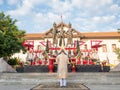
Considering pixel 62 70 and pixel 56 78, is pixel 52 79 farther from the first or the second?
pixel 62 70

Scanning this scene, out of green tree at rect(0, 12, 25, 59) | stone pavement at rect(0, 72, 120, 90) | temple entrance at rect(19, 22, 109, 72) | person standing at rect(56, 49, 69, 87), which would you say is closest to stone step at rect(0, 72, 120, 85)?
stone pavement at rect(0, 72, 120, 90)

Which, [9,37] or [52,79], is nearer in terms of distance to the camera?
[52,79]

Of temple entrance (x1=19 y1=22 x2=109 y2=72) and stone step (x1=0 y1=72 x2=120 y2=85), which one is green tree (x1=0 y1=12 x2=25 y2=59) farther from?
stone step (x1=0 y1=72 x2=120 y2=85)

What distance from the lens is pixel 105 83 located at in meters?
12.8

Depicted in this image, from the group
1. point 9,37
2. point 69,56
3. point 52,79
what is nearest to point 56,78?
point 52,79

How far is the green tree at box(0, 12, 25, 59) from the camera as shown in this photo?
3306 cm

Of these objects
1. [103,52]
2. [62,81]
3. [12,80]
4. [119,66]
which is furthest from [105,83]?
[103,52]

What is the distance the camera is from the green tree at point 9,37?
33062 millimetres

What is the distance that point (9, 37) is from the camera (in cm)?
3450

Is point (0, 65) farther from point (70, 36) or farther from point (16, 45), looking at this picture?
point (16, 45)

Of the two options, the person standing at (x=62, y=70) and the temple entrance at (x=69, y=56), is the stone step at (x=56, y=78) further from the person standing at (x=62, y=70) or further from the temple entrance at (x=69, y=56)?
the temple entrance at (x=69, y=56)

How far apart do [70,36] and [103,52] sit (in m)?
33.8

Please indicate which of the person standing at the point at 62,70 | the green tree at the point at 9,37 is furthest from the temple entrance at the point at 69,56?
the green tree at the point at 9,37

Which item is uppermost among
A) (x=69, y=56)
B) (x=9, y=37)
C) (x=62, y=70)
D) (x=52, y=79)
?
(x=9, y=37)
